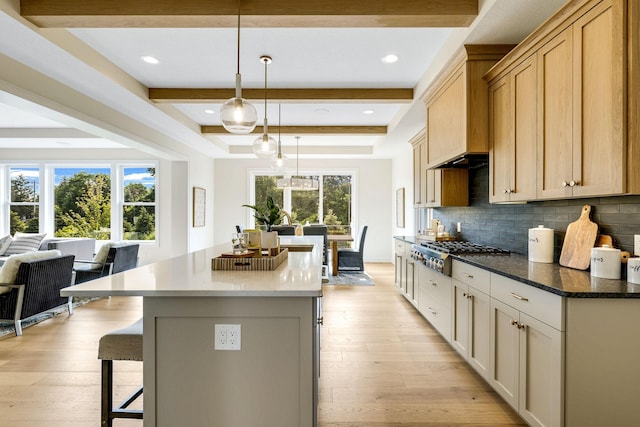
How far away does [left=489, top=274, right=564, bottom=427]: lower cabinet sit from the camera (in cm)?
165

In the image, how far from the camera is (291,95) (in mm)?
4273

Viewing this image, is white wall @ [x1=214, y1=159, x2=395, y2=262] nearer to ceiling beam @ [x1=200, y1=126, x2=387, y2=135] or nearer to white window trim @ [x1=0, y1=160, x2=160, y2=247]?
white window trim @ [x1=0, y1=160, x2=160, y2=247]

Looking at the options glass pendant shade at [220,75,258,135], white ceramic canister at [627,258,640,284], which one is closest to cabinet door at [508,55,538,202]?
white ceramic canister at [627,258,640,284]

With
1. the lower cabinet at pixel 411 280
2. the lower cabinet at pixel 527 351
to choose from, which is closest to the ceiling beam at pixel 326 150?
the lower cabinet at pixel 411 280

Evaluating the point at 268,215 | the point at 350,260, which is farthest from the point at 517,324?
the point at 350,260

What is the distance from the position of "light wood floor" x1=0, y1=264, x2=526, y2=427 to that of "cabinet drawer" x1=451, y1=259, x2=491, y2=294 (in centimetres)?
71

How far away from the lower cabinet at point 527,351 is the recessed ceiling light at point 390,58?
2.32m

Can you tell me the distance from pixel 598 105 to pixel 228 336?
7.09 ft

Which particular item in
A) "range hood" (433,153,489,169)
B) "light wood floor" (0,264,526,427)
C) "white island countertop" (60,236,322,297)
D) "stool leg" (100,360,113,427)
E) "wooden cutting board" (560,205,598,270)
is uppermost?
"range hood" (433,153,489,169)

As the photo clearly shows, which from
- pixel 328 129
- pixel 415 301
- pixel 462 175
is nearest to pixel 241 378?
pixel 415 301

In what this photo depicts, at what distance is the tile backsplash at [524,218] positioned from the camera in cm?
196

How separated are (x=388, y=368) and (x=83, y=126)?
4.34 metres

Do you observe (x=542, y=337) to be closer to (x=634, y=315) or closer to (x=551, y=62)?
(x=634, y=315)

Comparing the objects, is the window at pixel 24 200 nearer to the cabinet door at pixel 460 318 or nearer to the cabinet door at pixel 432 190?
the cabinet door at pixel 432 190
